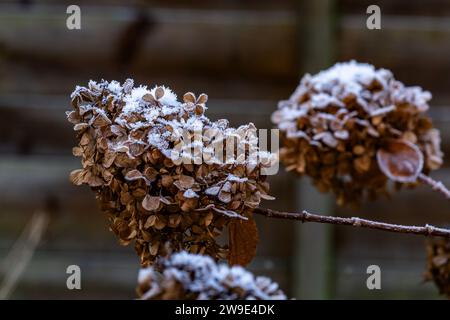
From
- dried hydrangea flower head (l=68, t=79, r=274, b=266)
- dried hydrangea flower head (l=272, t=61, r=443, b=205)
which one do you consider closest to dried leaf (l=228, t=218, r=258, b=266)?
dried hydrangea flower head (l=68, t=79, r=274, b=266)

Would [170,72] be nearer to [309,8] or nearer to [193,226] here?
[309,8]

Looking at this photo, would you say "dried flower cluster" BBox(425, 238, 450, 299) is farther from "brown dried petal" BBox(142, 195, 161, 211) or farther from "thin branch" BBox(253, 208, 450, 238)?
"brown dried petal" BBox(142, 195, 161, 211)

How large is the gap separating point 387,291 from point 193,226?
756 millimetres

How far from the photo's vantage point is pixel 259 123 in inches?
46.3

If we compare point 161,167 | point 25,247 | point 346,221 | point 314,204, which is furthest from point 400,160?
point 25,247

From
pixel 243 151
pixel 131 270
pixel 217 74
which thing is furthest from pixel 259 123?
pixel 243 151

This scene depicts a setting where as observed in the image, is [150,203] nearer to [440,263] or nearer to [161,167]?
[161,167]

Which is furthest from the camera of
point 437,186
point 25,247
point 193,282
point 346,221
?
point 25,247

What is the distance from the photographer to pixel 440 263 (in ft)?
2.29

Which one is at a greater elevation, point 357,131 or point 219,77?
point 219,77

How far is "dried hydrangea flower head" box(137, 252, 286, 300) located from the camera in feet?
1.26

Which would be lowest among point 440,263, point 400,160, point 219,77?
point 440,263

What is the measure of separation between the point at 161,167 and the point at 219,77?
79cm

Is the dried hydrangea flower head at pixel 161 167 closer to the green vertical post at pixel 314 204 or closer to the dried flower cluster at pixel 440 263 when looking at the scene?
the dried flower cluster at pixel 440 263
